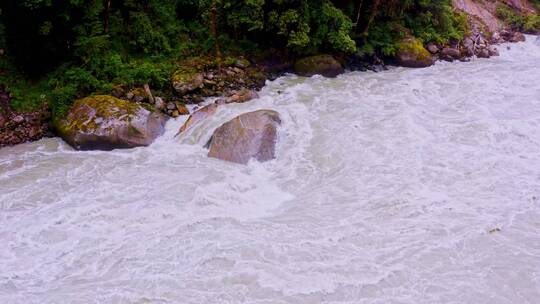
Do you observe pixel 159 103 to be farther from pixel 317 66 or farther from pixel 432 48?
pixel 432 48

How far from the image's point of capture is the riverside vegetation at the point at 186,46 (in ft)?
32.7

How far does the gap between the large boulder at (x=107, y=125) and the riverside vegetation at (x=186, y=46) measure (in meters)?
0.14

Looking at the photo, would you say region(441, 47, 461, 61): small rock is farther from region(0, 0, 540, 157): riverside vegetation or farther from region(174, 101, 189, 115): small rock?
region(174, 101, 189, 115): small rock

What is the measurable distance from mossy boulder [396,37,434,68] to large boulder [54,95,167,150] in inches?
337

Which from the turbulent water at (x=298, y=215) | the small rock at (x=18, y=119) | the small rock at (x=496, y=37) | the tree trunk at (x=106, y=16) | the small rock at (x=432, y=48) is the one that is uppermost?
the tree trunk at (x=106, y=16)

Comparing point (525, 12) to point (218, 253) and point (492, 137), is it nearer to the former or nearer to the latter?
point (492, 137)

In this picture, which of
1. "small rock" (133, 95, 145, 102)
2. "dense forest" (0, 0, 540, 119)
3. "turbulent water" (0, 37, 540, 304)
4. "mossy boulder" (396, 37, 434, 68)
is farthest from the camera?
"mossy boulder" (396, 37, 434, 68)

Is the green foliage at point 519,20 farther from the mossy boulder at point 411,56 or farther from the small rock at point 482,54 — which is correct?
the mossy boulder at point 411,56

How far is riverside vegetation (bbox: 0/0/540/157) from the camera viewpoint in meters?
9.95

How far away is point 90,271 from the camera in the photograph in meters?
5.86

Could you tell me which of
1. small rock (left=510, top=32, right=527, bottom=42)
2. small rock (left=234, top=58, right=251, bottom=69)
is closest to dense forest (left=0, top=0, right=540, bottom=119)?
small rock (left=234, top=58, right=251, bottom=69)

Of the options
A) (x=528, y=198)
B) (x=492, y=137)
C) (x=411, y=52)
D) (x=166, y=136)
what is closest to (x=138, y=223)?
(x=166, y=136)

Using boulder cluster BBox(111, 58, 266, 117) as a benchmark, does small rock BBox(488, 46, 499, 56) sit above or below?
above

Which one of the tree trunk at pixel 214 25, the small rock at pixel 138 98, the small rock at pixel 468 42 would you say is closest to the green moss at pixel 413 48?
the small rock at pixel 468 42
